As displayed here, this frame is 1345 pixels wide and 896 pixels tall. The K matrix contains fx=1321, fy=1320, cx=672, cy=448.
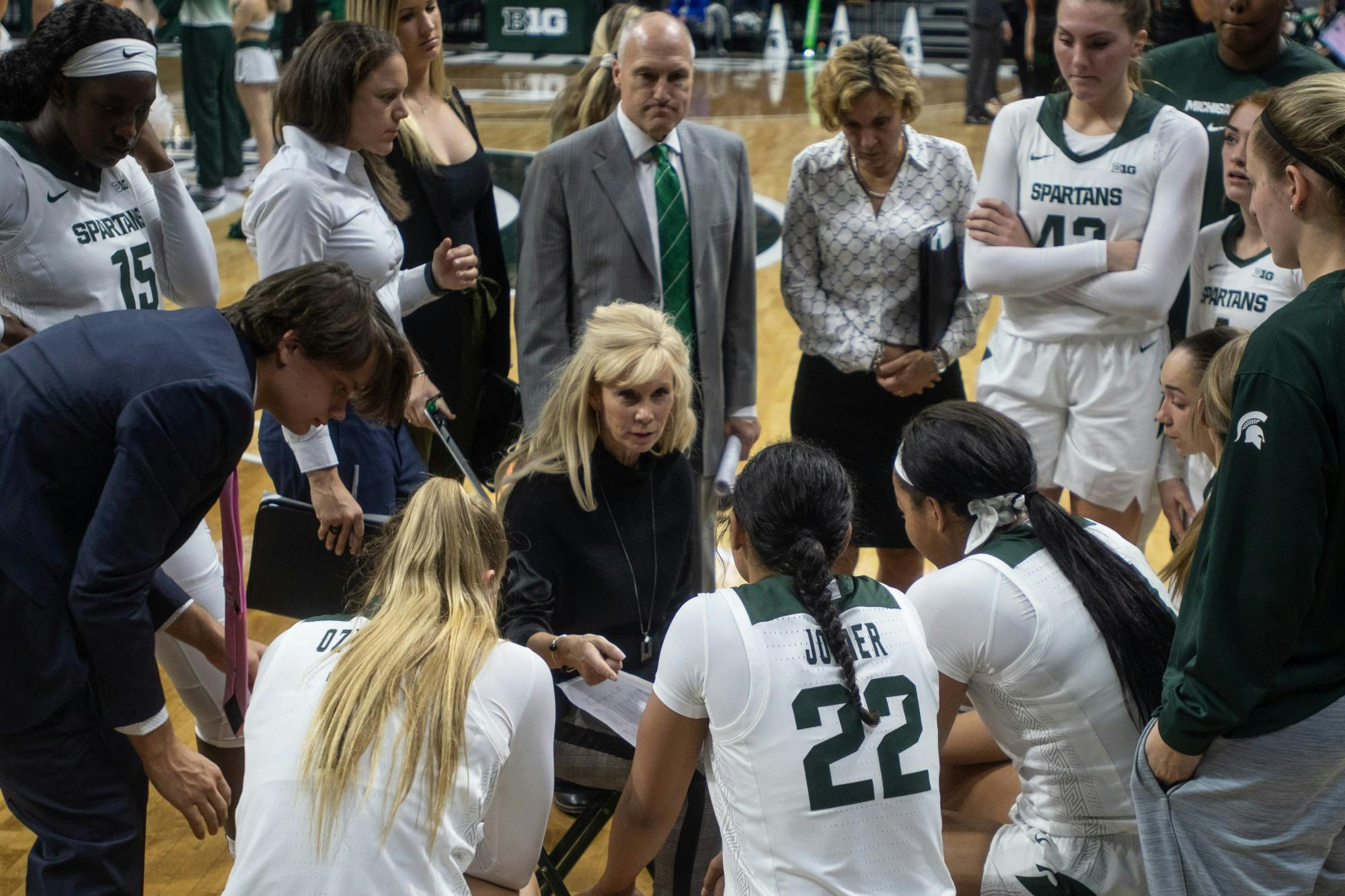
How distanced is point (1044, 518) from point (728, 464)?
138cm

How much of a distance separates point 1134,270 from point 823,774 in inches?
73.4

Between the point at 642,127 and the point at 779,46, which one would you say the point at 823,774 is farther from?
the point at 779,46

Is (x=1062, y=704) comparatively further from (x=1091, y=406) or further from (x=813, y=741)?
(x=1091, y=406)

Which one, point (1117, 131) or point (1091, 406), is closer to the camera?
point (1117, 131)

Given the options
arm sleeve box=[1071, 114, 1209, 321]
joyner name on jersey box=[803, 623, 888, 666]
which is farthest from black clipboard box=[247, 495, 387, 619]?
arm sleeve box=[1071, 114, 1209, 321]

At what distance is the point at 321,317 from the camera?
7.00ft

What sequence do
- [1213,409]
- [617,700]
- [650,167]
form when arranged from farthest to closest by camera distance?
[650,167], [617,700], [1213,409]

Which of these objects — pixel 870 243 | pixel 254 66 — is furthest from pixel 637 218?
pixel 254 66

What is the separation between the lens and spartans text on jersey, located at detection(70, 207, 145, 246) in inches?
105

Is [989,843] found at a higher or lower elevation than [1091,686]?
lower

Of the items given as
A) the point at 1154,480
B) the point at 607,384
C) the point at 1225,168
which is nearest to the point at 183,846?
the point at 607,384

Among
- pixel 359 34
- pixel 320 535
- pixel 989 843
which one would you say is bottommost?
pixel 989 843

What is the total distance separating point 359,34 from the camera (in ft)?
9.82

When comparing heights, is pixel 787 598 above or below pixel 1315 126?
below
